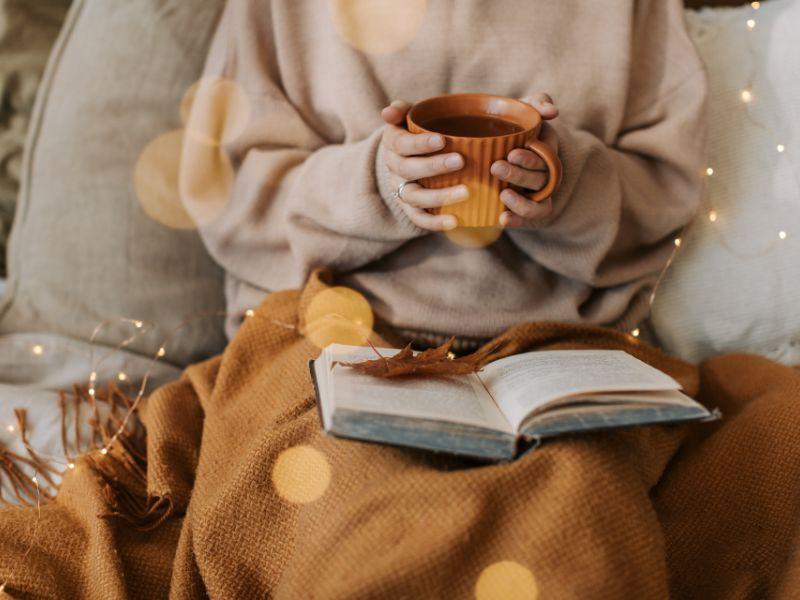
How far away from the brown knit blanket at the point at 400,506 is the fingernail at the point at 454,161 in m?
0.26

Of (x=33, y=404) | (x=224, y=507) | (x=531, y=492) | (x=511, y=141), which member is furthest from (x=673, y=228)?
(x=33, y=404)

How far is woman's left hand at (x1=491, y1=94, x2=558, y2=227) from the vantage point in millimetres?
728

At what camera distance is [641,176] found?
1.04m

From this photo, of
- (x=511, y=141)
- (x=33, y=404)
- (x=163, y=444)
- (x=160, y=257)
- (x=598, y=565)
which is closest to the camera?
(x=598, y=565)

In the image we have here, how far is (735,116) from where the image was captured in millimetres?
1055

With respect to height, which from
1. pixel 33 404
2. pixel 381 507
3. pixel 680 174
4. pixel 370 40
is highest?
pixel 370 40

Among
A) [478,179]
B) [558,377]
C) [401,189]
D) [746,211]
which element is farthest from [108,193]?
[746,211]

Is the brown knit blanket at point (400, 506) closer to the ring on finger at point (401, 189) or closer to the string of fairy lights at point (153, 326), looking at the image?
the string of fairy lights at point (153, 326)

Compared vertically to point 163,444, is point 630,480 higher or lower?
higher

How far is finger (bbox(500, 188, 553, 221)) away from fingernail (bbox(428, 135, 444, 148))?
9 centimetres

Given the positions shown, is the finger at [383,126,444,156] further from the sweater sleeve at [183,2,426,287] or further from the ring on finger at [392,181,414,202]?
the sweater sleeve at [183,2,426,287]

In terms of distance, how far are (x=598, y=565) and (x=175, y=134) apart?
36.0 inches

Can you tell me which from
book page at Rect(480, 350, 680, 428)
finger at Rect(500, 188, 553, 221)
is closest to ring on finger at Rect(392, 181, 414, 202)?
finger at Rect(500, 188, 553, 221)

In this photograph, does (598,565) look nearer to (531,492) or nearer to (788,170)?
(531,492)
